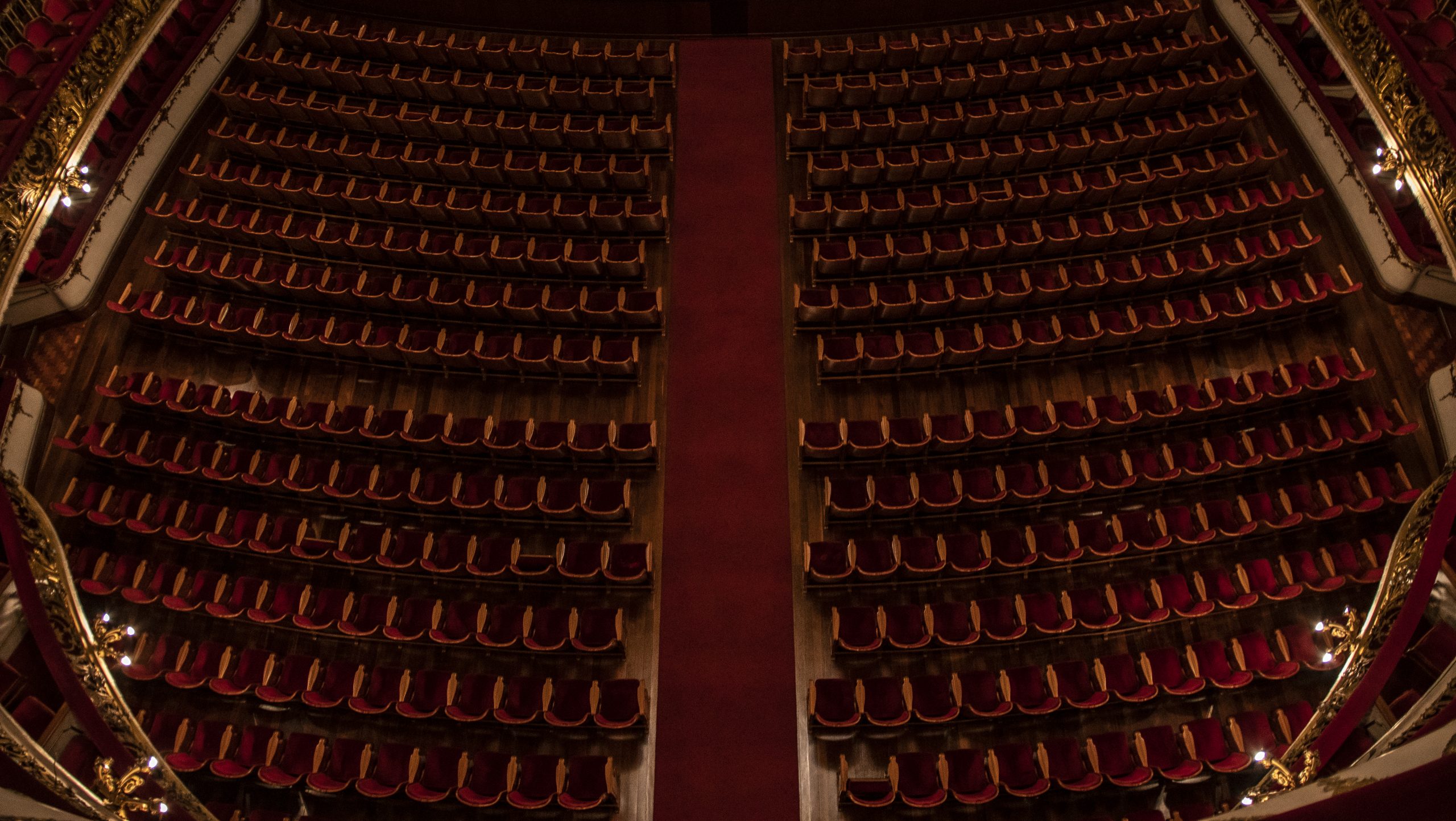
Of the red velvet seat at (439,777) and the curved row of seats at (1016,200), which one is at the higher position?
the curved row of seats at (1016,200)

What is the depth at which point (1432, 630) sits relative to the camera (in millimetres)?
1495

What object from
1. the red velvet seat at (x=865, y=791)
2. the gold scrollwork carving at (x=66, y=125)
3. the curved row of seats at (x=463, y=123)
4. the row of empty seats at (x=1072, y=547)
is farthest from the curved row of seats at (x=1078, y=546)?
the gold scrollwork carving at (x=66, y=125)

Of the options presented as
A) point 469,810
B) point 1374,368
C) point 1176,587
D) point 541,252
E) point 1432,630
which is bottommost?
point 469,810

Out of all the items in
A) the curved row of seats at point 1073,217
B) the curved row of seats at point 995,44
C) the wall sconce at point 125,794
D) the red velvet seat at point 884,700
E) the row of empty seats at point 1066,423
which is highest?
the curved row of seats at point 995,44

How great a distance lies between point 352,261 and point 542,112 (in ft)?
2.01

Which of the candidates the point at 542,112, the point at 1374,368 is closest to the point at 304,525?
the point at 542,112

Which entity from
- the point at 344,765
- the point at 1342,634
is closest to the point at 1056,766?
the point at 1342,634

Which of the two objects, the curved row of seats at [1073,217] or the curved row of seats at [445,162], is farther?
the curved row of seats at [445,162]

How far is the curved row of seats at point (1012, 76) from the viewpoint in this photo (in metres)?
2.38

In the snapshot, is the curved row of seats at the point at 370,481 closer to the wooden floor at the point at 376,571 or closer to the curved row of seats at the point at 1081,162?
the wooden floor at the point at 376,571

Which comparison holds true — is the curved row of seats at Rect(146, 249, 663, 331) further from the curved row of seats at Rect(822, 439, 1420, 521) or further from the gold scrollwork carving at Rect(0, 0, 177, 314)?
the curved row of seats at Rect(822, 439, 1420, 521)

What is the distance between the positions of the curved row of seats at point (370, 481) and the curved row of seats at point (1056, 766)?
681 millimetres

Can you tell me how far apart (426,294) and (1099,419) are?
1.42 meters

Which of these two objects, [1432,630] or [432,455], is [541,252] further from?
[1432,630]
